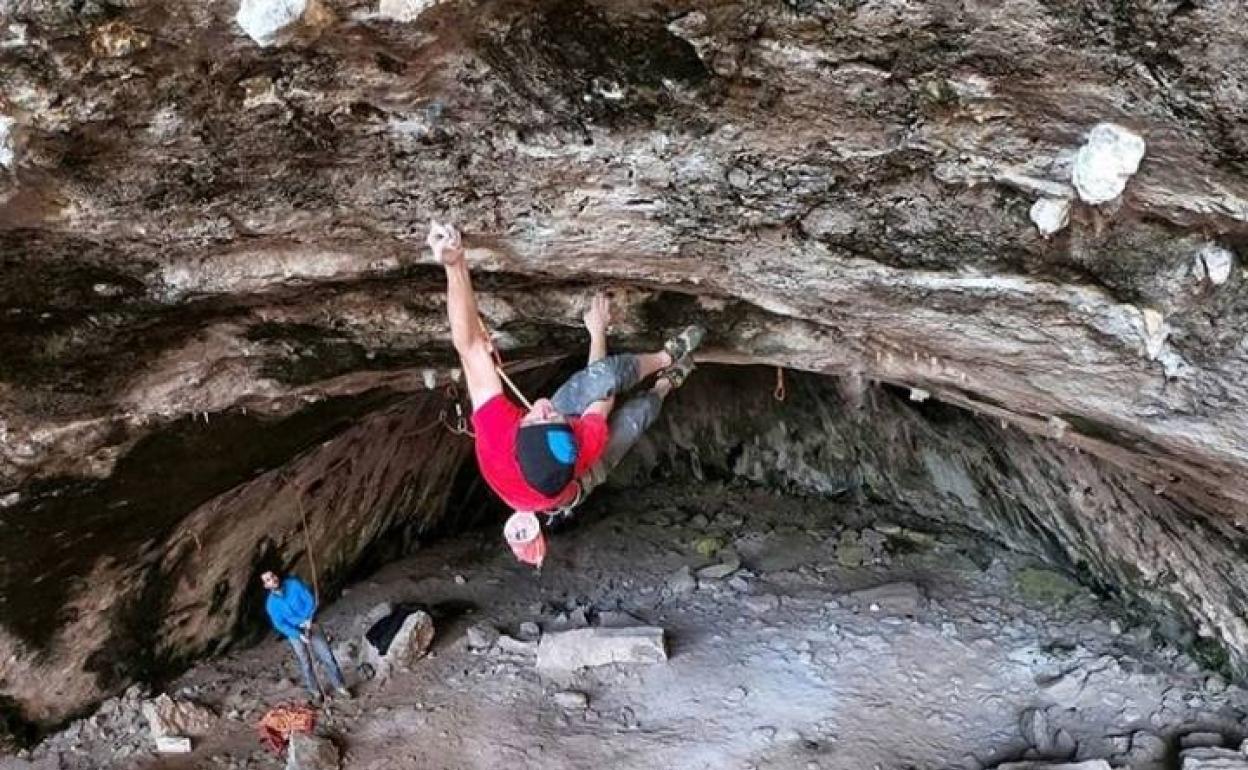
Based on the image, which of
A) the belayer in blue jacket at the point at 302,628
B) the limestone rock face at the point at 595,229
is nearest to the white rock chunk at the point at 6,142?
the limestone rock face at the point at 595,229

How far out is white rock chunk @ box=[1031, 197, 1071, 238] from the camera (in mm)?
3609

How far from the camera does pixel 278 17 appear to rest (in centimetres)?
316

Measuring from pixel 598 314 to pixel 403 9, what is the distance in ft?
7.08

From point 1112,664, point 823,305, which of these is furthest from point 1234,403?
point 1112,664

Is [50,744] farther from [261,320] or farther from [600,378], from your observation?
[600,378]

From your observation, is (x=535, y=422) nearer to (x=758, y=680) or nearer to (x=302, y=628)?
(x=758, y=680)

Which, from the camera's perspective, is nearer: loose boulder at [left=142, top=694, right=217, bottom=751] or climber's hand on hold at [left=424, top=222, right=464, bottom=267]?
climber's hand on hold at [left=424, top=222, right=464, bottom=267]

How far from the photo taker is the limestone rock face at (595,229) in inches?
127

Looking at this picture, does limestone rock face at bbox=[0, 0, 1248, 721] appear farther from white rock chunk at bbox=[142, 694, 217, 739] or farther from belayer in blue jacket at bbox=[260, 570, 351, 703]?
belayer in blue jacket at bbox=[260, 570, 351, 703]

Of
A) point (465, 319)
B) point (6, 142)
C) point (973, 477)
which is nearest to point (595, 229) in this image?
point (465, 319)

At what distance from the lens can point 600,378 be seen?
15.5 feet

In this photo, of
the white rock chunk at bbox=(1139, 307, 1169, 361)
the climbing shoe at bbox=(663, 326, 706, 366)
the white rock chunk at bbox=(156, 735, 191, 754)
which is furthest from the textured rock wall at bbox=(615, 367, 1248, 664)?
the white rock chunk at bbox=(156, 735, 191, 754)

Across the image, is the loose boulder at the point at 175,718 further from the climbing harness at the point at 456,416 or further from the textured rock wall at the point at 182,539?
the climbing harness at the point at 456,416

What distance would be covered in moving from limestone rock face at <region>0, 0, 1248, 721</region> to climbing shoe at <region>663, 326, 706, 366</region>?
15cm
